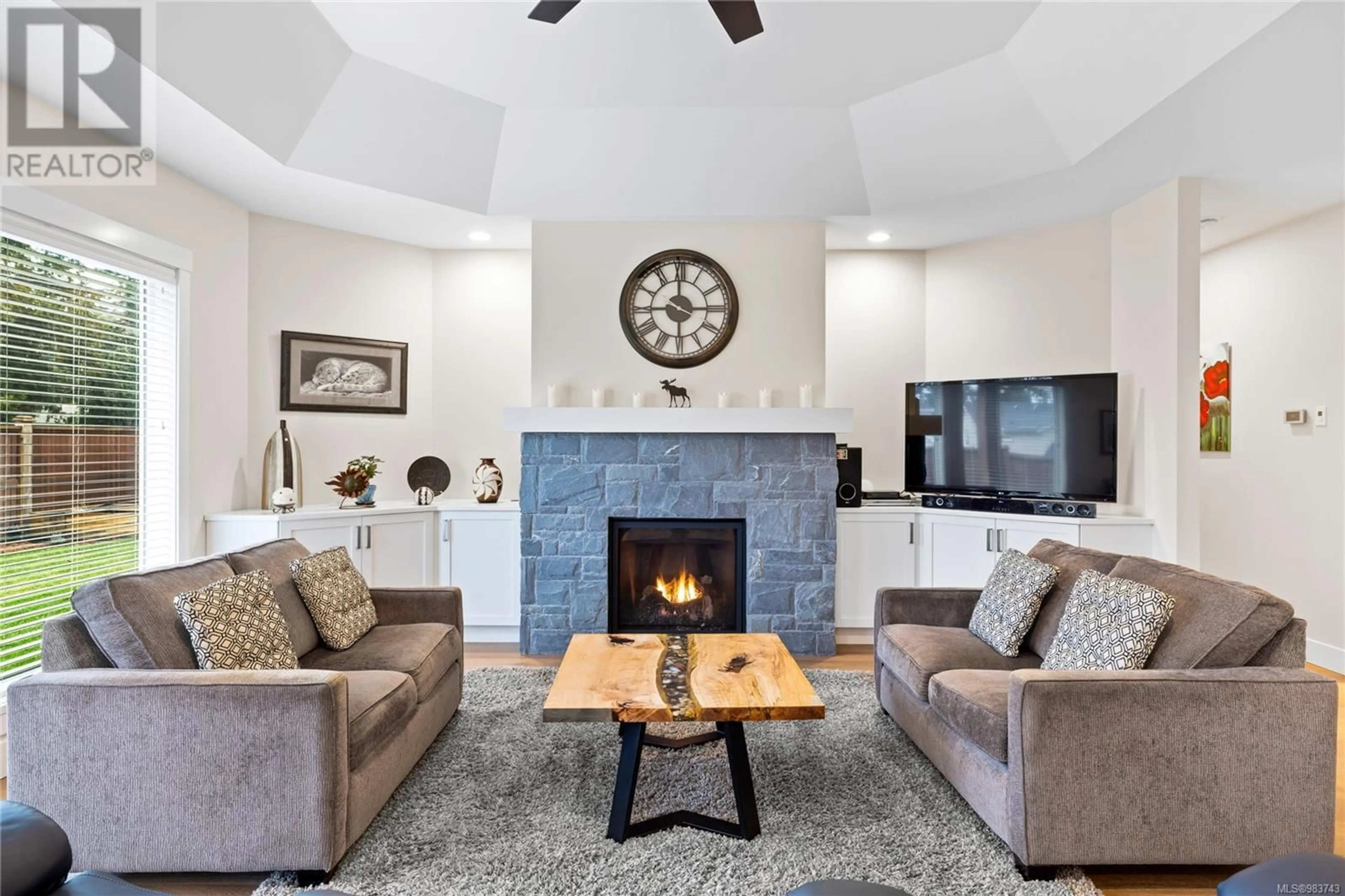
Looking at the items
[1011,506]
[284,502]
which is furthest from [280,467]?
[1011,506]

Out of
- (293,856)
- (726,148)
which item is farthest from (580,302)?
(293,856)

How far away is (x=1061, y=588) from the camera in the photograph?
2.79 meters

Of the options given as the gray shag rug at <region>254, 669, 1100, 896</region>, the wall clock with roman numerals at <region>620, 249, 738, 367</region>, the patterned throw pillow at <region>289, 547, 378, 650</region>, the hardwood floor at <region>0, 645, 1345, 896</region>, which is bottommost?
the hardwood floor at <region>0, 645, 1345, 896</region>

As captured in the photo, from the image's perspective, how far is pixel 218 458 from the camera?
3.92 m

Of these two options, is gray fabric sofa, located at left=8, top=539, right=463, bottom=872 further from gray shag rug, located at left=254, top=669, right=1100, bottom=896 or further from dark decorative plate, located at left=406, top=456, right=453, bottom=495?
dark decorative plate, located at left=406, top=456, right=453, bottom=495

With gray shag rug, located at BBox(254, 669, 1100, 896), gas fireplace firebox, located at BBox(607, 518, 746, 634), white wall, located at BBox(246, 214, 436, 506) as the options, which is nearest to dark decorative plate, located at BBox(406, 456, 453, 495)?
white wall, located at BBox(246, 214, 436, 506)

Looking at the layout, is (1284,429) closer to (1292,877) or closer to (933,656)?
(933,656)

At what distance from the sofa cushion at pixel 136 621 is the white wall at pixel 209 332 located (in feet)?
5.75

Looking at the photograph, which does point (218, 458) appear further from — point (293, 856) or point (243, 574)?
point (293, 856)

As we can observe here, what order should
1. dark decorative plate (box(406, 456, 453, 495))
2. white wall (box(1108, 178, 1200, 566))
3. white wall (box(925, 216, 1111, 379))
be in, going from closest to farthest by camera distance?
1. white wall (box(1108, 178, 1200, 566))
2. white wall (box(925, 216, 1111, 379))
3. dark decorative plate (box(406, 456, 453, 495))

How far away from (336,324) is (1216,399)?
5.83 meters

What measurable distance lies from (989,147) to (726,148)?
1.35 m

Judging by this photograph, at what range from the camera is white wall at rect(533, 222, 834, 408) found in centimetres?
431

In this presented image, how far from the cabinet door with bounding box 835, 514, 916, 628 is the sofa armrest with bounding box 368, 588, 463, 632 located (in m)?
2.37
